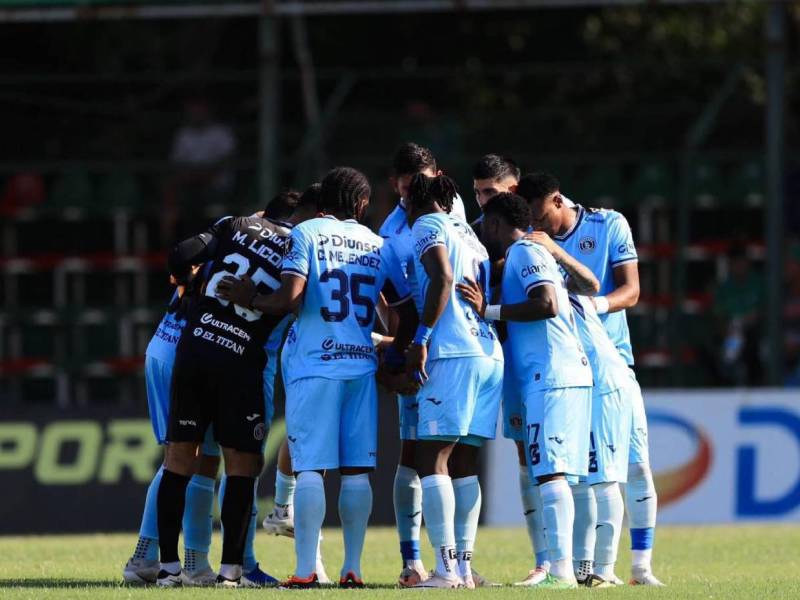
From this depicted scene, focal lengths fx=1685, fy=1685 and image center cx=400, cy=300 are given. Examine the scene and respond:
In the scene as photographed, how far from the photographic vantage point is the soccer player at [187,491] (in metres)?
10.2

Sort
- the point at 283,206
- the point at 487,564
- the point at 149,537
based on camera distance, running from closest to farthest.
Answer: the point at 149,537 → the point at 283,206 → the point at 487,564

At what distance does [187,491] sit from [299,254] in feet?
5.78

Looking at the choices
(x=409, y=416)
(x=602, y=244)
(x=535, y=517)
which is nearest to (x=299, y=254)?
(x=409, y=416)

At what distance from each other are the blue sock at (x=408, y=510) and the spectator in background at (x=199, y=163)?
9.92 metres

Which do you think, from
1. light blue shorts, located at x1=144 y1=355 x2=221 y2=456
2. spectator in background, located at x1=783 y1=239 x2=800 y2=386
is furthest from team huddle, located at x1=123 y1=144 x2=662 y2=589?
spectator in background, located at x1=783 y1=239 x2=800 y2=386

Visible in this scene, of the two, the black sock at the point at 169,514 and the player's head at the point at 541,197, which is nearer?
the black sock at the point at 169,514

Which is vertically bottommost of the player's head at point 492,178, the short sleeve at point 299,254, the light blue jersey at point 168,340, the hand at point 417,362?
the hand at point 417,362

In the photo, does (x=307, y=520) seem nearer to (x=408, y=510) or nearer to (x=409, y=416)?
(x=408, y=510)

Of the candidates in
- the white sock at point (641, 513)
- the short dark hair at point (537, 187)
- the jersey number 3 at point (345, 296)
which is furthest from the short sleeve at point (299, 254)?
the white sock at point (641, 513)

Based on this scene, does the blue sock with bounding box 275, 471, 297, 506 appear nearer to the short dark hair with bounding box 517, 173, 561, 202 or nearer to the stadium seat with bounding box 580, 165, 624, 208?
the short dark hair with bounding box 517, 173, 561, 202

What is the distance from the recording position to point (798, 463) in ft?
53.1

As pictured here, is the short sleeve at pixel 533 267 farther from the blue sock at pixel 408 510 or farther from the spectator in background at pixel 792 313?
the spectator in background at pixel 792 313

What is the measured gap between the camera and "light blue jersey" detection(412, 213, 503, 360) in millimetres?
9805

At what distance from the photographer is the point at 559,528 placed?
959 cm
